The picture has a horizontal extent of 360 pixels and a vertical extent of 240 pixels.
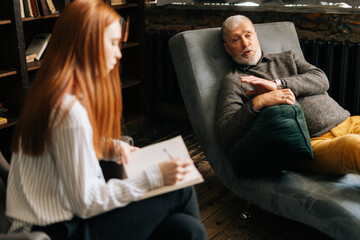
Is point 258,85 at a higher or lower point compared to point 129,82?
higher

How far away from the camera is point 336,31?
9.57 ft

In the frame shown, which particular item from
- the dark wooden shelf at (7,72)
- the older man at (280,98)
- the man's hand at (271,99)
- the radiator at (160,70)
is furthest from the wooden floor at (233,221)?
the dark wooden shelf at (7,72)

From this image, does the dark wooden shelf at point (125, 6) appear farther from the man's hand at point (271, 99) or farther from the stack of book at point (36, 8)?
the man's hand at point (271, 99)

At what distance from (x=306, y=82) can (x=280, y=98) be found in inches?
13.2

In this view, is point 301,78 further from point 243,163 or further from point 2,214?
point 2,214

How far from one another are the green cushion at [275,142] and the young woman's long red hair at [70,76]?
0.81m

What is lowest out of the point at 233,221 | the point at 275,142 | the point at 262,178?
the point at 233,221

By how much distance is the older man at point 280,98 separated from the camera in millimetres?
1870

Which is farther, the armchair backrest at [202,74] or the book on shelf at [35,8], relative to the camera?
the book on shelf at [35,8]

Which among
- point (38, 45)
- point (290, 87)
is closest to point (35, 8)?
point (38, 45)

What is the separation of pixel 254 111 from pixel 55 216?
0.98m

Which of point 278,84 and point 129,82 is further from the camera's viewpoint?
point 129,82

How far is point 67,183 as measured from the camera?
111 centimetres

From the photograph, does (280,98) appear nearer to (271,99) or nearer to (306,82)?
(271,99)
